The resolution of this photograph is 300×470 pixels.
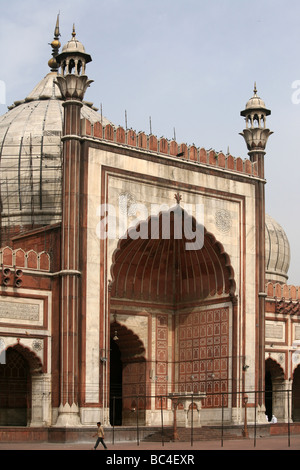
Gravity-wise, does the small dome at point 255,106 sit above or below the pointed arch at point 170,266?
above

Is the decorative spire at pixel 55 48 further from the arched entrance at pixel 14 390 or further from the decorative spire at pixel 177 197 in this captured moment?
the arched entrance at pixel 14 390

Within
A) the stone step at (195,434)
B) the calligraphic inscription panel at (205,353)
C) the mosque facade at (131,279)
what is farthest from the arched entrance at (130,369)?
the stone step at (195,434)

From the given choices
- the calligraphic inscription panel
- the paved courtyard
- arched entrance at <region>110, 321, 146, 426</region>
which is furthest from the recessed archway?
the paved courtyard

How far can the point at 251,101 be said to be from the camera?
90.3ft

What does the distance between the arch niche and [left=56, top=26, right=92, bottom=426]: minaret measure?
2.76m

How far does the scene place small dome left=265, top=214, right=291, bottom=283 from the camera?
34188mm

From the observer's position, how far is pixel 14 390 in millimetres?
24234

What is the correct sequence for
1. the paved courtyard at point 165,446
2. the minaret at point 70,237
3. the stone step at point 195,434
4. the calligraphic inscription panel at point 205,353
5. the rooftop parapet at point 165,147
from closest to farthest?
the paved courtyard at point 165,446
the minaret at point 70,237
the stone step at point 195,434
the rooftop parapet at point 165,147
the calligraphic inscription panel at point 205,353

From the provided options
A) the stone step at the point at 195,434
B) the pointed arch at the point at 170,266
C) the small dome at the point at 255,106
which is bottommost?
the stone step at the point at 195,434

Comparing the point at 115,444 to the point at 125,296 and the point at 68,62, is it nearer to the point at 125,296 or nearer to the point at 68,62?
the point at 125,296

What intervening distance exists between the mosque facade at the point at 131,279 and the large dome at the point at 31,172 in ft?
0.12

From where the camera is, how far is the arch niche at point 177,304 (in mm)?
25562
